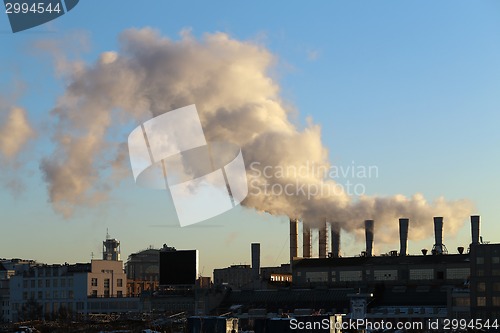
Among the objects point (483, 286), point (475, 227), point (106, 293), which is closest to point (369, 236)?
point (475, 227)

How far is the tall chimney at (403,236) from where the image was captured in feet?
535

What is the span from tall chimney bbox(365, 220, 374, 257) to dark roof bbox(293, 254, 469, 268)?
5.65 metres

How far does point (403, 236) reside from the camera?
164875mm

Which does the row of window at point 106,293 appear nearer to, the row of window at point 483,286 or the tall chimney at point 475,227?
the tall chimney at point 475,227

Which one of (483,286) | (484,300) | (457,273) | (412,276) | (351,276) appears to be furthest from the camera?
(351,276)

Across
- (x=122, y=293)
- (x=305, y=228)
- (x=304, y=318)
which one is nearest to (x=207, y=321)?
(x=304, y=318)

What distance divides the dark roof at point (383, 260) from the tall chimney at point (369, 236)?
5.65m

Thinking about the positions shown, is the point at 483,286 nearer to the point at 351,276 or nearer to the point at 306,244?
the point at 351,276

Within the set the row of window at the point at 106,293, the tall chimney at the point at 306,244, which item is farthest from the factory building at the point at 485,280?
the row of window at the point at 106,293

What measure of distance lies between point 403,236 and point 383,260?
7.58m

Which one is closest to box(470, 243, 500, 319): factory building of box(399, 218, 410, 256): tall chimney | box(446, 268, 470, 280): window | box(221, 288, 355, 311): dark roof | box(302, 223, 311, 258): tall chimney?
box(446, 268, 470, 280): window

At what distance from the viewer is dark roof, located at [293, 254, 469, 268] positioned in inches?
6044

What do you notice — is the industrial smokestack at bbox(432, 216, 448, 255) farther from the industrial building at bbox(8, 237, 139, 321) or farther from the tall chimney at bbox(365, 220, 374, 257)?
the industrial building at bbox(8, 237, 139, 321)

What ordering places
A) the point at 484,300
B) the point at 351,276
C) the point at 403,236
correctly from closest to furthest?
1. the point at 484,300
2. the point at 351,276
3. the point at 403,236
